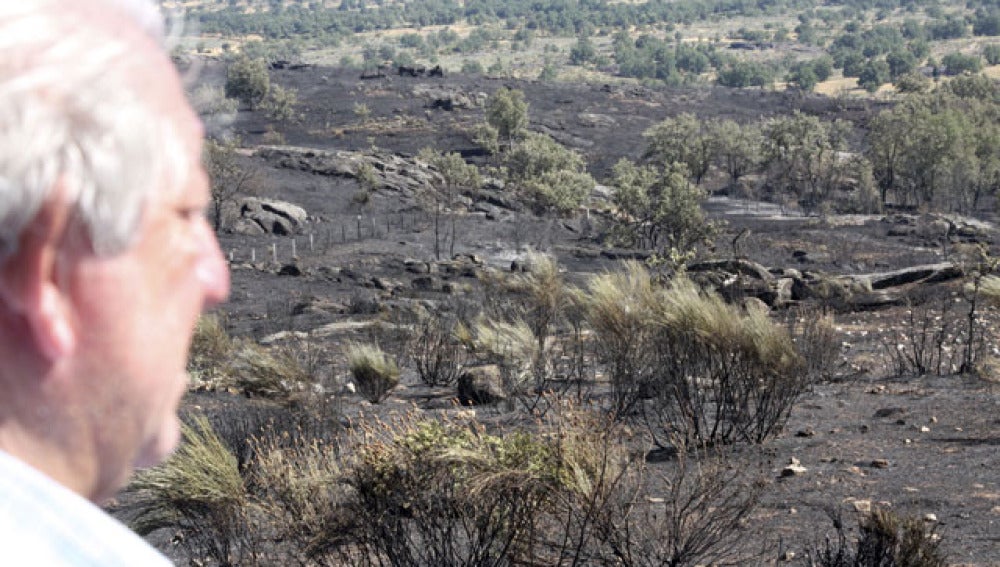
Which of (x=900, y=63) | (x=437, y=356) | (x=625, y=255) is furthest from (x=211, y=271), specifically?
(x=900, y=63)

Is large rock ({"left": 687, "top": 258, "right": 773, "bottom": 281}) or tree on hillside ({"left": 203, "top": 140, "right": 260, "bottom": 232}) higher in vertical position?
large rock ({"left": 687, "top": 258, "right": 773, "bottom": 281})

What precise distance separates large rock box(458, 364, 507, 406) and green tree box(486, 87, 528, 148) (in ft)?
134

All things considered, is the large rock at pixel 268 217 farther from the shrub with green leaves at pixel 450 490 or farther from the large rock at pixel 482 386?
the shrub with green leaves at pixel 450 490

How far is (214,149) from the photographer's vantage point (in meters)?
29.7

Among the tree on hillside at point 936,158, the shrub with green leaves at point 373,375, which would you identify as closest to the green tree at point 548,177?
the tree on hillside at point 936,158

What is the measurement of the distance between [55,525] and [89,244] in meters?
0.15

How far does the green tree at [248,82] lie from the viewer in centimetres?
5700

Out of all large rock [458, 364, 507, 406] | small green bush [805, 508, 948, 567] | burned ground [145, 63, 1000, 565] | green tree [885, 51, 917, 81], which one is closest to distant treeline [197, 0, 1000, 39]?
green tree [885, 51, 917, 81]

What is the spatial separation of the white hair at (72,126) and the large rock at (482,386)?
9215 millimetres

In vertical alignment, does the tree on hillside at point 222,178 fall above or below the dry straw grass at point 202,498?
Result: below

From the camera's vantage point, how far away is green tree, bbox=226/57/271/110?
57.0m

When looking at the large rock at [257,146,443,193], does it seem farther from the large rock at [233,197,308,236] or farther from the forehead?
the forehead

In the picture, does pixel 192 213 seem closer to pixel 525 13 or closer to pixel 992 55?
pixel 992 55

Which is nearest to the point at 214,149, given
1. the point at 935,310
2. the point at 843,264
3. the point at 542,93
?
the point at 843,264
